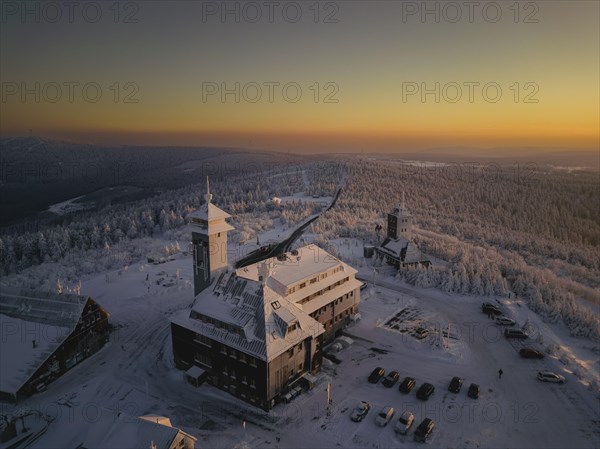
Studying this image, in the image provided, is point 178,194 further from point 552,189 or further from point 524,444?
point 524,444

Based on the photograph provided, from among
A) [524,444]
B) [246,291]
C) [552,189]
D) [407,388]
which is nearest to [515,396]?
[524,444]

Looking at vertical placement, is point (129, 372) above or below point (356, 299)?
below

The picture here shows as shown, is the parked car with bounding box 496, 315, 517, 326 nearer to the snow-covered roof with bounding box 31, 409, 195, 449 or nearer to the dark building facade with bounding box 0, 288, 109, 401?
the snow-covered roof with bounding box 31, 409, 195, 449

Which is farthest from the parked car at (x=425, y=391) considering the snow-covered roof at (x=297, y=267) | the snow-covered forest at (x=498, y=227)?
the snow-covered forest at (x=498, y=227)

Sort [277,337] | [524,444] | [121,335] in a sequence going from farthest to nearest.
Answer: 1. [121,335]
2. [277,337]
3. [524,444]

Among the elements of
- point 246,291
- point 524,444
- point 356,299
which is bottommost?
point 524,444

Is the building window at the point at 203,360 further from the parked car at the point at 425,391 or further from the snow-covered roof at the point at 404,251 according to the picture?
the snow-covered roof at the point at 404,251
